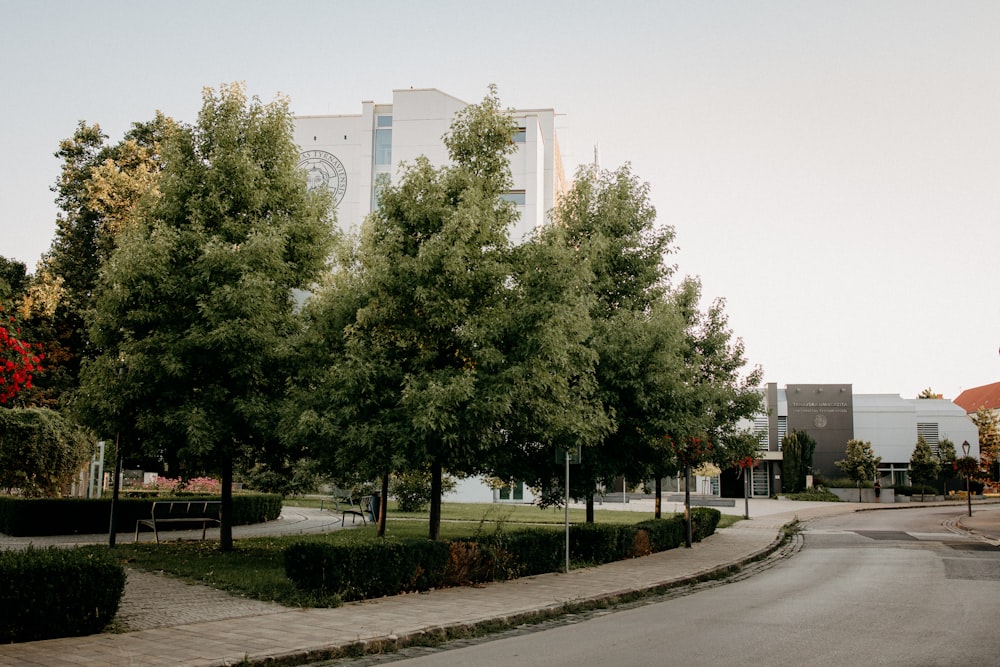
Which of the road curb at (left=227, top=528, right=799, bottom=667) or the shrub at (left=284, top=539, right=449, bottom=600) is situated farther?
the shrub at (left=284, top=539, right=449, bottom=600)

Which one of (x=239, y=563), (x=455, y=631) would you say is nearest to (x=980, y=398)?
(x=239, y=563)

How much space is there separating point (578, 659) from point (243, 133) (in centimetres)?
1281

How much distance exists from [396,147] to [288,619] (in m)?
44.5

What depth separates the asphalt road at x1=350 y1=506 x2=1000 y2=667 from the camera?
8062 millimetres

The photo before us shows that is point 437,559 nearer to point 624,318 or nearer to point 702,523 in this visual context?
point 624,318

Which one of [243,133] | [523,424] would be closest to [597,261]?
[523,424]

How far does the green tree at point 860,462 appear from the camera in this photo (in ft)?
193

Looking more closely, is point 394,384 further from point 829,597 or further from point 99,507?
point 99,507

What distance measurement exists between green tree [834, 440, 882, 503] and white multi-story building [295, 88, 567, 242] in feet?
96.4

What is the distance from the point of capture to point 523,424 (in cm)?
1389

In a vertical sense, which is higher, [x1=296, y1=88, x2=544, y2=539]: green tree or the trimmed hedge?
[x1=296, y1=88, x2=544, y2=539]: green tree

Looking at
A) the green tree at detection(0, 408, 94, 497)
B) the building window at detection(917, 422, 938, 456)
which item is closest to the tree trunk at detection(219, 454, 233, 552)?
the green tree at detection(0, 408, 94, 497)

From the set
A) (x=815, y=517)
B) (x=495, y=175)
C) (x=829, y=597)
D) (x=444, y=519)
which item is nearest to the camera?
(x=829, y=597)

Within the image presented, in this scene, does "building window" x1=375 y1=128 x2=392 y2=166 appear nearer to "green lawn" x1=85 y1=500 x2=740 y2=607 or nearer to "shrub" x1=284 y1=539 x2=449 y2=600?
"green lawn" x1=85 y1=500 x2=740 y2=607
